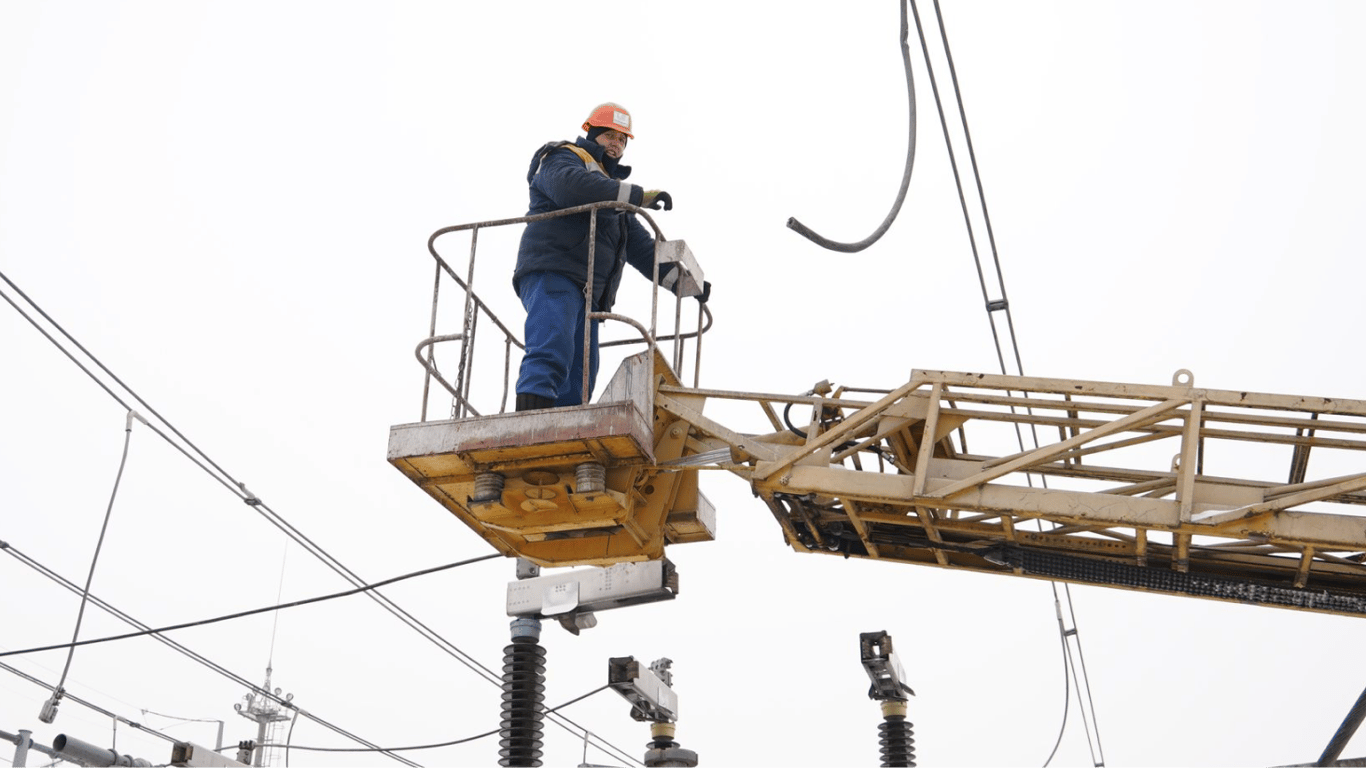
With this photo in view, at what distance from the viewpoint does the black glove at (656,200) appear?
9429 mm

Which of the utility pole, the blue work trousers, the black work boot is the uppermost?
the utility pole

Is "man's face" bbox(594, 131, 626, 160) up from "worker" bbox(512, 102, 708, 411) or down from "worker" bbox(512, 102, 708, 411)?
up

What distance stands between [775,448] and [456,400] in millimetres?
2091

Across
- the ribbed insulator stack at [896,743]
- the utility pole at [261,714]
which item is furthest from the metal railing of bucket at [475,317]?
the utility pole at [261,714]

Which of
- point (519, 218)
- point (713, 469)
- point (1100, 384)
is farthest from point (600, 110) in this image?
point (1100, 384)

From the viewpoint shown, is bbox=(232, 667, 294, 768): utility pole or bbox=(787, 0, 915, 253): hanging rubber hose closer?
bbox=(787, 0, 915, 253): hanging rubber hose

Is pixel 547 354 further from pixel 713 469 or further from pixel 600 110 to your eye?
pixel 600 110

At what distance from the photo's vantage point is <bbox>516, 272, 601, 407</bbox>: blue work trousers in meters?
9.30

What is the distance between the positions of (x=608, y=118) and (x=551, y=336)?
5.69 ft

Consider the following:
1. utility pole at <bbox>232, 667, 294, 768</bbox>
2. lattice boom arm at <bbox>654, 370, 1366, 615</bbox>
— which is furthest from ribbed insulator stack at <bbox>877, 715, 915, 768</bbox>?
utility pole at <bbox>232, 667, 294, 768</bbox>

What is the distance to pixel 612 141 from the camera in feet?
33.7

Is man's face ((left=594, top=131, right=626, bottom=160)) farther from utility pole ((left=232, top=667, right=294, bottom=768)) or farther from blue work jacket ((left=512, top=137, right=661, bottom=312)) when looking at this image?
utility pole ((left=232, top=667, right=294, bottom=768))

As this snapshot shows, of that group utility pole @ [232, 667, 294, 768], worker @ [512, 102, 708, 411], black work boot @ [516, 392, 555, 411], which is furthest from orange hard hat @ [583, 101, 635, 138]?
utility pole @ [232, 667, 294, 768]

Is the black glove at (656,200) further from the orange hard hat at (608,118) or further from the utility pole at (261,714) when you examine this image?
the utility pole at (261,714)
